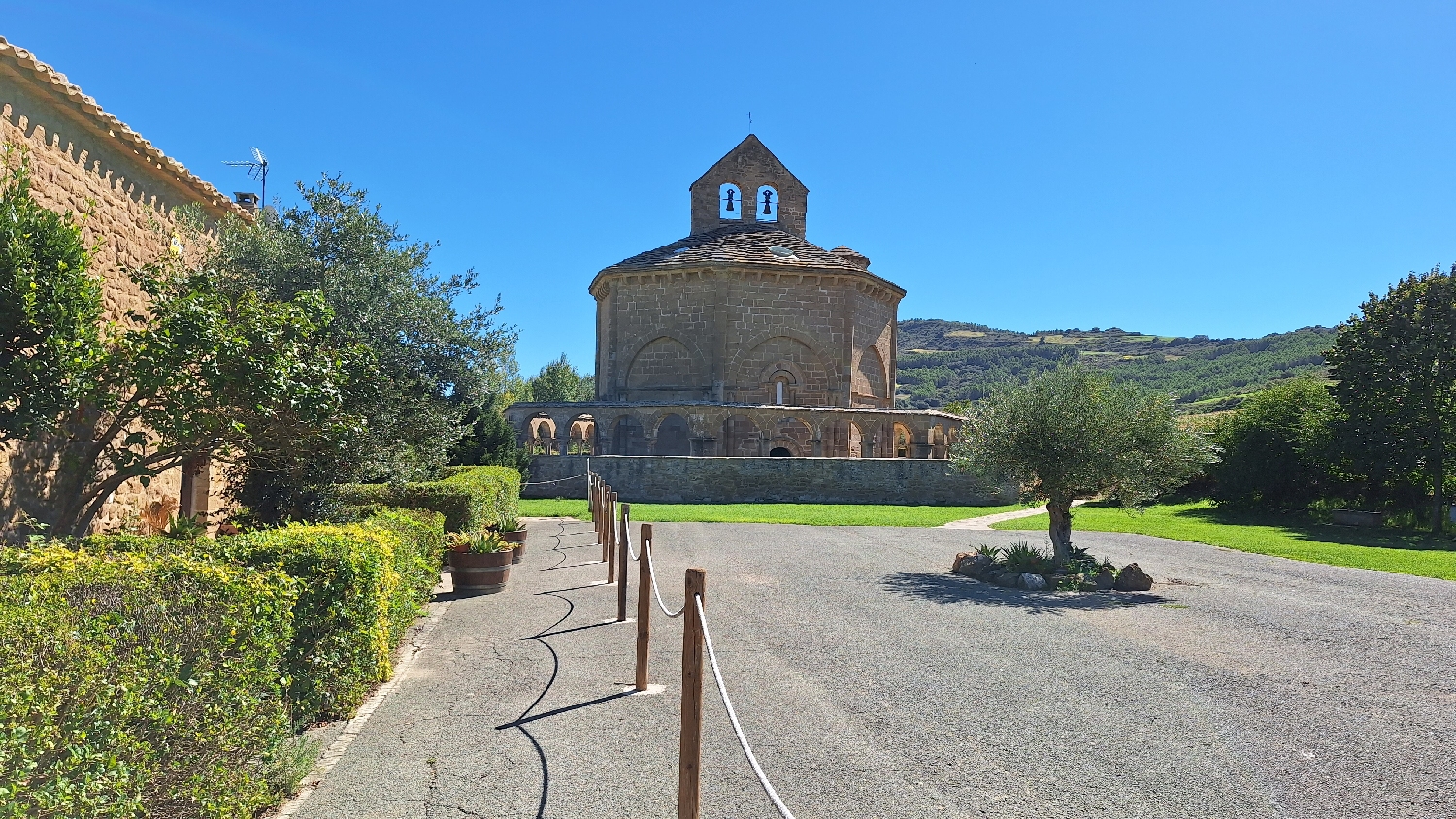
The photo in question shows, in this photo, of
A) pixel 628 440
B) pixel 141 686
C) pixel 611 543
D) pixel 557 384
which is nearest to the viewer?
pixel 141 686

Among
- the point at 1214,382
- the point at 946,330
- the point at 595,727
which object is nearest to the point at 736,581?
the point at 595,727

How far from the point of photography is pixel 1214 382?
94.4 metres

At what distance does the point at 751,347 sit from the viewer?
32.5 m

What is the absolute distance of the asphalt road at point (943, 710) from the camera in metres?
4.54

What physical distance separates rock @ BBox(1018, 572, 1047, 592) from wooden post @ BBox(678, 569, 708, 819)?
7677 millimetres

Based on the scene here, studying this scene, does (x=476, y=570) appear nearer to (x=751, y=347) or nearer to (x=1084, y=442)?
(x=1084, y=442)

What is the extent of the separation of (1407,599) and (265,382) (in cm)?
1279

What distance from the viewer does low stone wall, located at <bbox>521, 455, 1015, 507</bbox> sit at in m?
25.6

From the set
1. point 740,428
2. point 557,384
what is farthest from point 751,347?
point 557,384

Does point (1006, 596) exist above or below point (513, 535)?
below

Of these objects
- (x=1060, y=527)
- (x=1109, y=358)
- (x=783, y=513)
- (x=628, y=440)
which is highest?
(x=1109, y=358)

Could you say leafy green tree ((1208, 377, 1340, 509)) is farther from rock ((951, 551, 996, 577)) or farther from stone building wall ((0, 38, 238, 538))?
stone building wall ((0, 38, 238, 538))

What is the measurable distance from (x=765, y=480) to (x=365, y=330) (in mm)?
15586

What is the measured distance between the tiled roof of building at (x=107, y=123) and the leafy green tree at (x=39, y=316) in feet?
6.96
